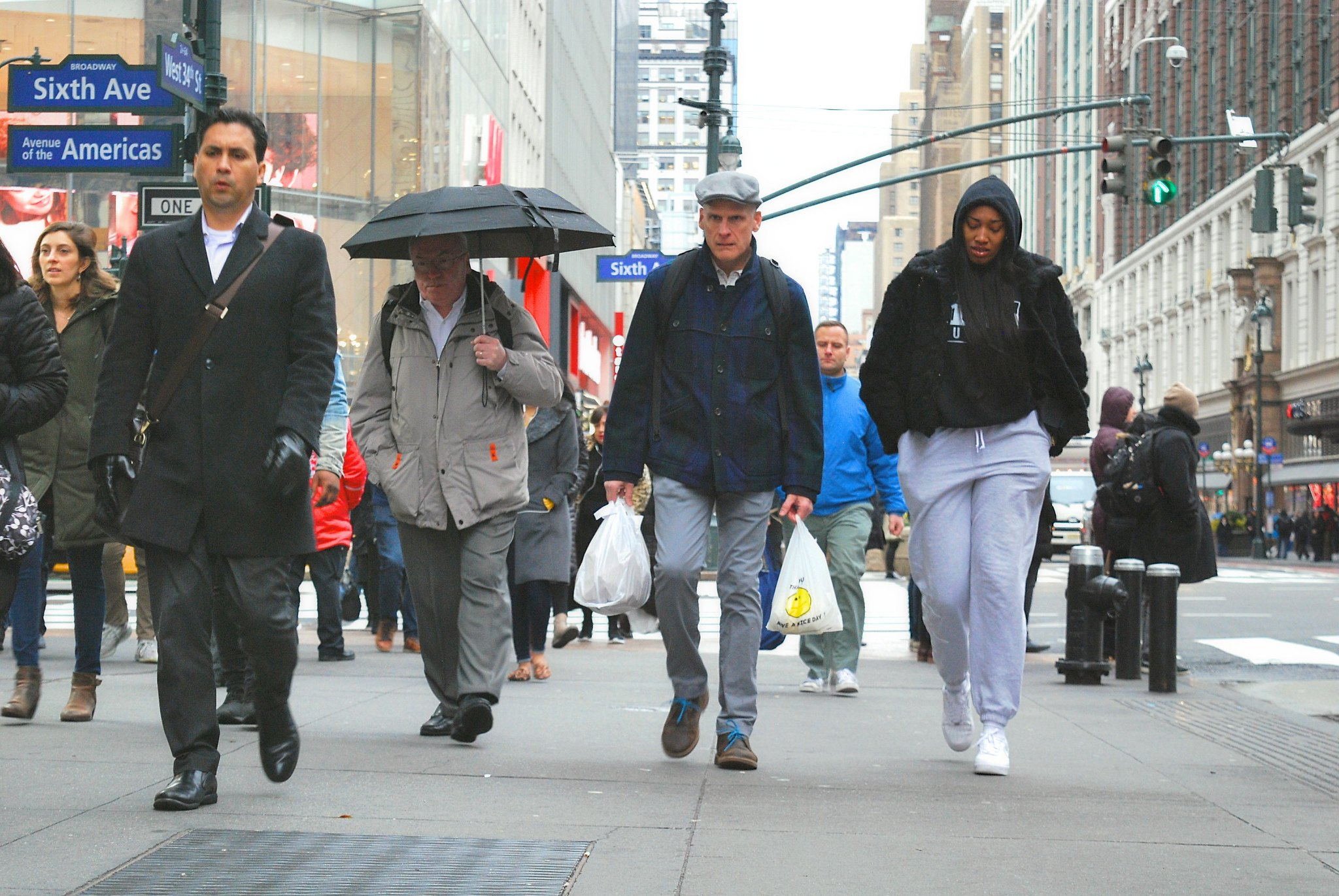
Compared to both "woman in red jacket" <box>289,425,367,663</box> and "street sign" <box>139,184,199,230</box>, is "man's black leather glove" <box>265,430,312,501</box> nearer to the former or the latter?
"woman in red jacket" <box>289,425,367,663</box>

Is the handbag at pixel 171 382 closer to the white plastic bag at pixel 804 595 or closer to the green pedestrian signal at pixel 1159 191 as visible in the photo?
the white plastic bag at pixel 804 595

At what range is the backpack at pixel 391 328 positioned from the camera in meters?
6.97

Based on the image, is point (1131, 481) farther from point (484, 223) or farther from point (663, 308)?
point (484, 223)

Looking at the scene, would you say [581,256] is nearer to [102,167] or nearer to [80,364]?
[102,167]

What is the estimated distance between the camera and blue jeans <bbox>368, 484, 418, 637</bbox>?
1200 centimetres

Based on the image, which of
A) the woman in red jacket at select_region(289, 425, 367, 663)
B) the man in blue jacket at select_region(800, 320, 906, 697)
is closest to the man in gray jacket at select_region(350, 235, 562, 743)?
the man in blue jacket at select_region(800, 320, 906, 697)

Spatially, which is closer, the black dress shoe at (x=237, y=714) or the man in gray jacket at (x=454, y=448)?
the man in gray jacket at (x=454, y=448)

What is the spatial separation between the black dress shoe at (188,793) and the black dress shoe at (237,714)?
2030mm

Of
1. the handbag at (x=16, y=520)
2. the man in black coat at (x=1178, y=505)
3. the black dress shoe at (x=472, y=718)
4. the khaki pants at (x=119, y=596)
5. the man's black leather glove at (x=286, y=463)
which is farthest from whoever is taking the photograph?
the man in black coat at (x=1178, y=505)

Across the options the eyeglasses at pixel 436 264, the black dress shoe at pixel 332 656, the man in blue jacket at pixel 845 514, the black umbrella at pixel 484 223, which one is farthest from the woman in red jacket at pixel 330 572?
the eyeglasses at pixel 436 264

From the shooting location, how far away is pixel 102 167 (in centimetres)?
1159

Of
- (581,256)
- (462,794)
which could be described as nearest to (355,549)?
(462,794)

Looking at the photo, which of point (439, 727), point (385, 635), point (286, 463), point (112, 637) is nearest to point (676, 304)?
point (286, 463)

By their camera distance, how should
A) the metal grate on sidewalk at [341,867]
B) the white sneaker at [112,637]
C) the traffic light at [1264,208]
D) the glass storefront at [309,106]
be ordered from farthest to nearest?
the glass storefront at [309,106] < the traffic light at [1264,208] < the white sneaker at [112,637] < the metal grate on sidewalk at [341,867]
